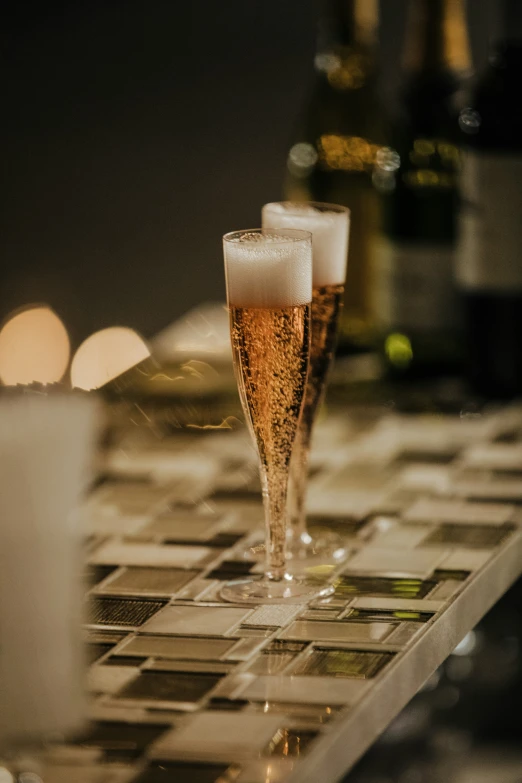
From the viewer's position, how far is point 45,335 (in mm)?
3809

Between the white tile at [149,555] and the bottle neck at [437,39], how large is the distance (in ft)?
2.93

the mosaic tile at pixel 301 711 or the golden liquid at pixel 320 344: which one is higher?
the golden liquid at pixel 320 344

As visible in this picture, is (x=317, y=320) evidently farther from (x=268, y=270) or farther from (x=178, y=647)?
(x=178, y=647)

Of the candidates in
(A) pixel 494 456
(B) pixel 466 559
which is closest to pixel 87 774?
(B) pixel 466 559

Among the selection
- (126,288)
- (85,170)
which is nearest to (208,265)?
(126,288)

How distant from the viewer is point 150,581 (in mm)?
1019

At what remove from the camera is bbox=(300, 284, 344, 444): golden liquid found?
1.10 metres

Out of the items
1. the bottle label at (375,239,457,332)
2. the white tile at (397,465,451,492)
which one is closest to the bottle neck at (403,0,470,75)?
the bottle label at (375,239,457,332)

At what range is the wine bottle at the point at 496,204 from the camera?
58.5 inches

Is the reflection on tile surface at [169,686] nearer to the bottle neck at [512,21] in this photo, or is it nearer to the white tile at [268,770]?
the white tile at [268,770]

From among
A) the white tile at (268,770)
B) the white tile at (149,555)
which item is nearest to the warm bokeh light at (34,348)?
the white tile at (149,555)

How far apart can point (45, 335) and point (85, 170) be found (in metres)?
0.65

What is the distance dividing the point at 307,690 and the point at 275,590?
7.7 inches

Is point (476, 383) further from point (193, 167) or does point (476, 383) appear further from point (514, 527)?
point (193, 167)
